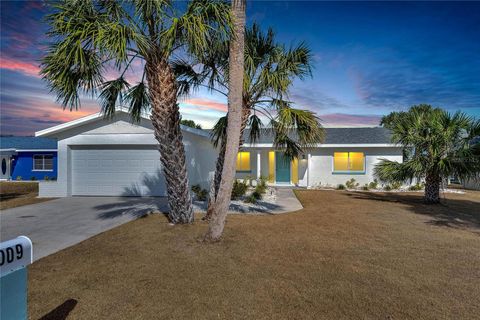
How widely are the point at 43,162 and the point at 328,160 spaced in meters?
23.9

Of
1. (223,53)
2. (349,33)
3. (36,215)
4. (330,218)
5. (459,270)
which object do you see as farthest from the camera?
(349,33)

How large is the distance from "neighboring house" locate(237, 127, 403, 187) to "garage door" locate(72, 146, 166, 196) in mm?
6606

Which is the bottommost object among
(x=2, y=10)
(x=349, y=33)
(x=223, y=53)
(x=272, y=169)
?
(x=272, y=169)

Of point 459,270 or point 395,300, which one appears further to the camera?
point 459,270

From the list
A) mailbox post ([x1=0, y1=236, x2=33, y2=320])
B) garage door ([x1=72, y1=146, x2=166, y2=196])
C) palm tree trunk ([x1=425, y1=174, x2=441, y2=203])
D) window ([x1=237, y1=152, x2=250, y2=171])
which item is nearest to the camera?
mailbox post ([x1=0, y1=236, x2=33, y2=320])

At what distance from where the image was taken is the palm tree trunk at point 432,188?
12703 millimetres

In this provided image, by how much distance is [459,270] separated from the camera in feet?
17.0

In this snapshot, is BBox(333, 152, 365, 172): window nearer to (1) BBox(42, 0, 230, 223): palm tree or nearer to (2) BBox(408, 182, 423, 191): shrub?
(2) BBox(408, 182, 423, 191): shrub

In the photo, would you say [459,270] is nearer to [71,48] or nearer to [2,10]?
[71,48]

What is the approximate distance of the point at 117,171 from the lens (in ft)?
50.0

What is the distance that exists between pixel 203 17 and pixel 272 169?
1492 cm

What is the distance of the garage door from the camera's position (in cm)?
1505

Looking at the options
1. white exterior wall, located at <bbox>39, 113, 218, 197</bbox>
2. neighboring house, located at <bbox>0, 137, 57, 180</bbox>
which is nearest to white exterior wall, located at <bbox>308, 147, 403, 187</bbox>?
white exterior wall, located at <bbox>39, 113, 218, 197</bbox>

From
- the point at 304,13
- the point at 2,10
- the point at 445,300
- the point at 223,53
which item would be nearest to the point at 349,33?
the point at 304,13
